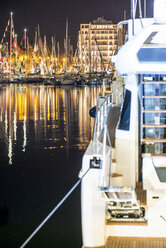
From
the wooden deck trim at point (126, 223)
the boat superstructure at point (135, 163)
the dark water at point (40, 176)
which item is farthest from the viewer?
the dark water at point (40, 176)

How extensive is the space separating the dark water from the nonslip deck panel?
3.48m

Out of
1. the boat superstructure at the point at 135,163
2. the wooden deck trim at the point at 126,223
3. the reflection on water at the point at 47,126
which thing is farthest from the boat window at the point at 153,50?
the reflection on water at the point at 47,126

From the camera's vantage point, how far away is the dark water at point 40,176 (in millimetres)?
12242

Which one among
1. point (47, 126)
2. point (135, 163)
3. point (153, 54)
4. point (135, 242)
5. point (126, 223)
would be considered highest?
point (153, 54)

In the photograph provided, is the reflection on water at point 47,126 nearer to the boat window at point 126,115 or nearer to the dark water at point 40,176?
the dark water at point 40,176

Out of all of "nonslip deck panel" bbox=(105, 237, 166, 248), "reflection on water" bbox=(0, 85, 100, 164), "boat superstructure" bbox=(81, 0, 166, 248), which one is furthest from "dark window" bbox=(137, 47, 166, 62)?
"reflection on water" bbox=(0, 85, 100, 164)

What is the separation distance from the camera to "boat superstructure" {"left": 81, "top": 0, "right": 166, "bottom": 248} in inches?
305

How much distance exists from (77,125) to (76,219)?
77.5 feet

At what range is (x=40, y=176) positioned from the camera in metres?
18.9

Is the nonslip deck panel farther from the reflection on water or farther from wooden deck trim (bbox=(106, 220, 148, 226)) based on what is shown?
the reflection on water

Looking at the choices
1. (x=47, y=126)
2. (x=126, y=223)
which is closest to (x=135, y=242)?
(x=126, y=223)

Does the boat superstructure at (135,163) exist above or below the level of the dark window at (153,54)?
below

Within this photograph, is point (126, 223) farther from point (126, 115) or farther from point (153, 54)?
point (153, 54)

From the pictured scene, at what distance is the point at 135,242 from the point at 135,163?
72.0 inches
